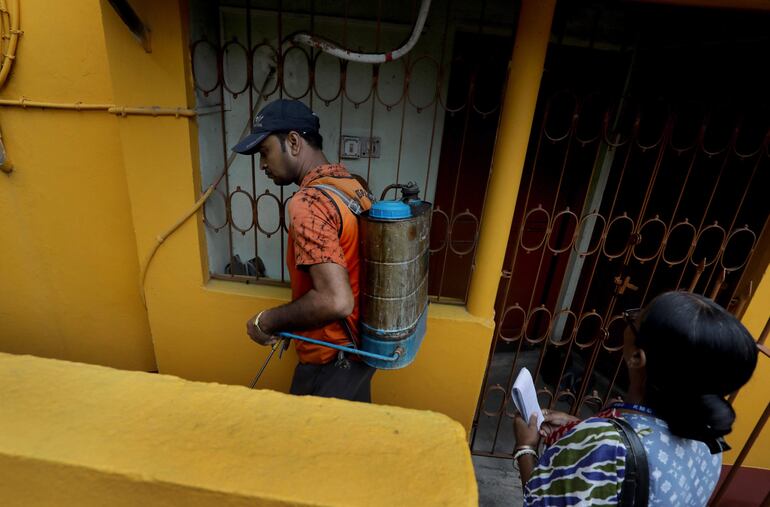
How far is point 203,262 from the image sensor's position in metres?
2.46

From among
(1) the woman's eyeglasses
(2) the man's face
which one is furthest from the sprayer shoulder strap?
(1) the woman's eyeglasses

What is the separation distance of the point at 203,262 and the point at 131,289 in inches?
26.8

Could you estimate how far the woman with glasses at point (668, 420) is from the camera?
985mm

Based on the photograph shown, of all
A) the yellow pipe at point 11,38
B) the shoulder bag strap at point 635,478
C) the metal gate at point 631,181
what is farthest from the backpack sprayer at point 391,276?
the yellow pipe at point 11,38

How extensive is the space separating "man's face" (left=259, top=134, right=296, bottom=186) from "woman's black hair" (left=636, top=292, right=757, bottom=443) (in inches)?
61.1

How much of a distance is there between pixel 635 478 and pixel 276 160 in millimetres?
1788

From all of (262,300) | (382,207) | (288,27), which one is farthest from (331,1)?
(262,300)

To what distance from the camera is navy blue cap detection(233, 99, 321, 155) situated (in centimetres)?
179

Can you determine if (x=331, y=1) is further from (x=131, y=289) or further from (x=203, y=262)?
(x=131, y=289)

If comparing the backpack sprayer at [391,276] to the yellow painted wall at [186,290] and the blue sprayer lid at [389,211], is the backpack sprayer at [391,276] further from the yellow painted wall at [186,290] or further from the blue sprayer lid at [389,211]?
the yellow painted wall at [186,290]

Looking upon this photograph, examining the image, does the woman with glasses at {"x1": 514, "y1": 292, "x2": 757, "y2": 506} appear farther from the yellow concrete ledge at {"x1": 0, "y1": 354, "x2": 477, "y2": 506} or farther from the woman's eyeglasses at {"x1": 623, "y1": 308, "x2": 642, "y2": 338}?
the yellow concrete ledge at {"x1": 0, "y1": 354, "x2": 477, "y2": 506}

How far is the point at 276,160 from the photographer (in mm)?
1855

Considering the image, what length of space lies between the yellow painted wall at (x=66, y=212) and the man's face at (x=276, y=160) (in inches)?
44.8

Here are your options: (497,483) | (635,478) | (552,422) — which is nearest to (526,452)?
(552,422)
